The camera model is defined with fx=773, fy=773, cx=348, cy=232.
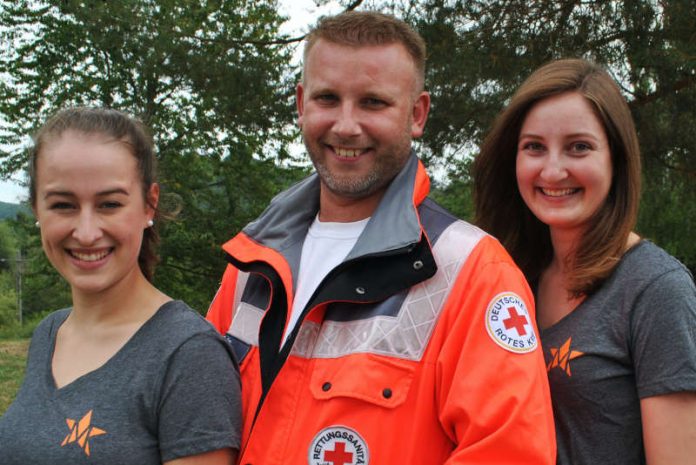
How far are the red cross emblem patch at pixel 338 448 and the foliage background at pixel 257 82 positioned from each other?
3.02 feet

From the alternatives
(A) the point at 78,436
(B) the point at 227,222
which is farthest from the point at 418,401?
(B) the point at 227,222

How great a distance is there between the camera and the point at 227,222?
13.5 m

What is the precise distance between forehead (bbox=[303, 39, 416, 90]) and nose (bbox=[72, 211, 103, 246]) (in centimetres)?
81

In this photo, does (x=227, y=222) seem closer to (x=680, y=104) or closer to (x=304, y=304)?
(x=680, y=104)

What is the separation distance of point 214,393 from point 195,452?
0.48 ft

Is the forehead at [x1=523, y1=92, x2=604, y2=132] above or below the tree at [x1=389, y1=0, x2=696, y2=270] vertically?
below

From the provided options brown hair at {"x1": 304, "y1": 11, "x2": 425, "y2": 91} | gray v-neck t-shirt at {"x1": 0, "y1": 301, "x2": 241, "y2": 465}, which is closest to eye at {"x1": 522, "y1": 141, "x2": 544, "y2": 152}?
brown hair at {"x1": 304, "y1": 11, "x2": 425, "y2": 91}

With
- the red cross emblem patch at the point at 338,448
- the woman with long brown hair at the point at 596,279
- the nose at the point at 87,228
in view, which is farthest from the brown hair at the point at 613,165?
the nose at the point at 87,228

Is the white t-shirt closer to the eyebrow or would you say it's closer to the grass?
the eyebrow

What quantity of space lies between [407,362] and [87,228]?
90cm

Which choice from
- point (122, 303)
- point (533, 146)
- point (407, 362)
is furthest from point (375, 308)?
point (533, 146)

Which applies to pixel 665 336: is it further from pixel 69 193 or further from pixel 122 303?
pixel 69 193

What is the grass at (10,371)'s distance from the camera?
434 inches

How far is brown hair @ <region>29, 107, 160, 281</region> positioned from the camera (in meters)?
2.07
